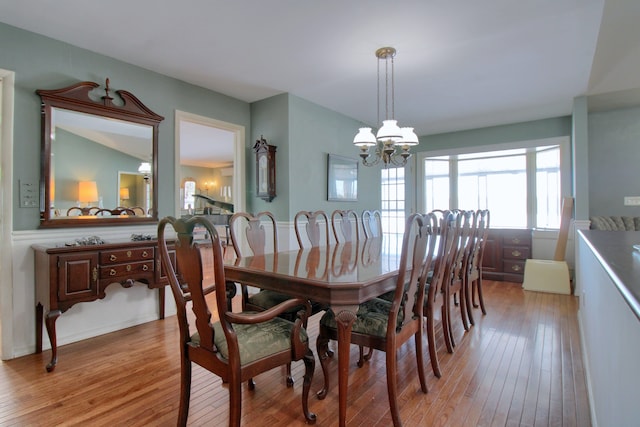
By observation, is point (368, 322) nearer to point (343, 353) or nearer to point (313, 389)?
point (343, 353)

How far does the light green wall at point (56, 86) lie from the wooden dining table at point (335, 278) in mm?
1868

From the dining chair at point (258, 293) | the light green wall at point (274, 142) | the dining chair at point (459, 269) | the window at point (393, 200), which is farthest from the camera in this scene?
the window at point (393, 200)

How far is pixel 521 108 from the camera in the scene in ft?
15.3

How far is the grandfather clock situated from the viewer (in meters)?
4.12

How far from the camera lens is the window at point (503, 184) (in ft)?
17.1

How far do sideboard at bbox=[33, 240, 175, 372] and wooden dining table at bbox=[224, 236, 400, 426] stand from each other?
1.22 m

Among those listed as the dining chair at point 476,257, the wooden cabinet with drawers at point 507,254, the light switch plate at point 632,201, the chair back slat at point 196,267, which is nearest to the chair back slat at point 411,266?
the chair back slat at point 196,267

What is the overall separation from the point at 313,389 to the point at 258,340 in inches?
29.1

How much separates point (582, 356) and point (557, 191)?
353 cm

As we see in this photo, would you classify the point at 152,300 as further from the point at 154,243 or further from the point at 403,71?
the point at 403,71

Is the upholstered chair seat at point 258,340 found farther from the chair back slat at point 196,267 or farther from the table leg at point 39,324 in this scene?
the table leg at point 39,324

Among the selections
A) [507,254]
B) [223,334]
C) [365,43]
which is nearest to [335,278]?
[223,334]

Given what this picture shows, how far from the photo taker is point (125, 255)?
109 inches

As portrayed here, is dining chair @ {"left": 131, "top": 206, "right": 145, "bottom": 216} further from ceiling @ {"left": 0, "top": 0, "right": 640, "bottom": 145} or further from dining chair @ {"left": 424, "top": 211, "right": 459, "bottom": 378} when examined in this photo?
dining chair @ {"left": 424, "top": 211, "right": 459, "bottom": 378}
